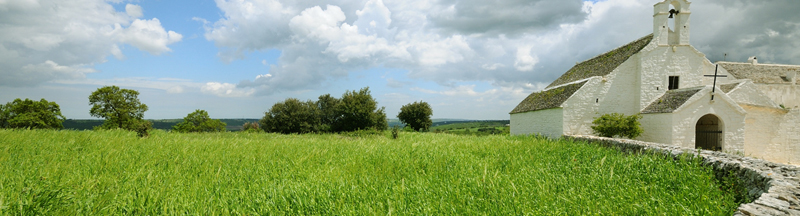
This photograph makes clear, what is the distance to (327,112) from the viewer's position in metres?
34.1

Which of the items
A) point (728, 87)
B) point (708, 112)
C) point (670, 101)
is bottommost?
point (708, 112)

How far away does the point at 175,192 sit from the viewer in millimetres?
5199

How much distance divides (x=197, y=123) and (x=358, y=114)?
27.6 metres

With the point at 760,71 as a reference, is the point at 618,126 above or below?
below

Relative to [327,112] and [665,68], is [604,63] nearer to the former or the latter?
[665,68]

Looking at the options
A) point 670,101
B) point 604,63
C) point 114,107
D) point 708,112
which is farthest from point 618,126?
point 114,107

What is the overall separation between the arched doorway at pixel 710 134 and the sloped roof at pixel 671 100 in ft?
7.91

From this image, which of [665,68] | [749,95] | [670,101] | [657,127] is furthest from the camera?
[665,68]

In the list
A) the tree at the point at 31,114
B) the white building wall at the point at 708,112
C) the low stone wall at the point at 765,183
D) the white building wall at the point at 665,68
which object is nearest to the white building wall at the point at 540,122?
the white building wall at the point at 665,68

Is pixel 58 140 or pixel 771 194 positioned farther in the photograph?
pixel 58 140

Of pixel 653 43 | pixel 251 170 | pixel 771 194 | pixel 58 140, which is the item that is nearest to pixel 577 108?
pixel 653 43

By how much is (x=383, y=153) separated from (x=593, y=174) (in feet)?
16.7

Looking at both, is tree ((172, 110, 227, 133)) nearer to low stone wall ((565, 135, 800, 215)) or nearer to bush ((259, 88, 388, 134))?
bush ((259, 88, 388, 134))

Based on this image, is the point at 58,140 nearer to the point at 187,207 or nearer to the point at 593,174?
the point at 187,207
